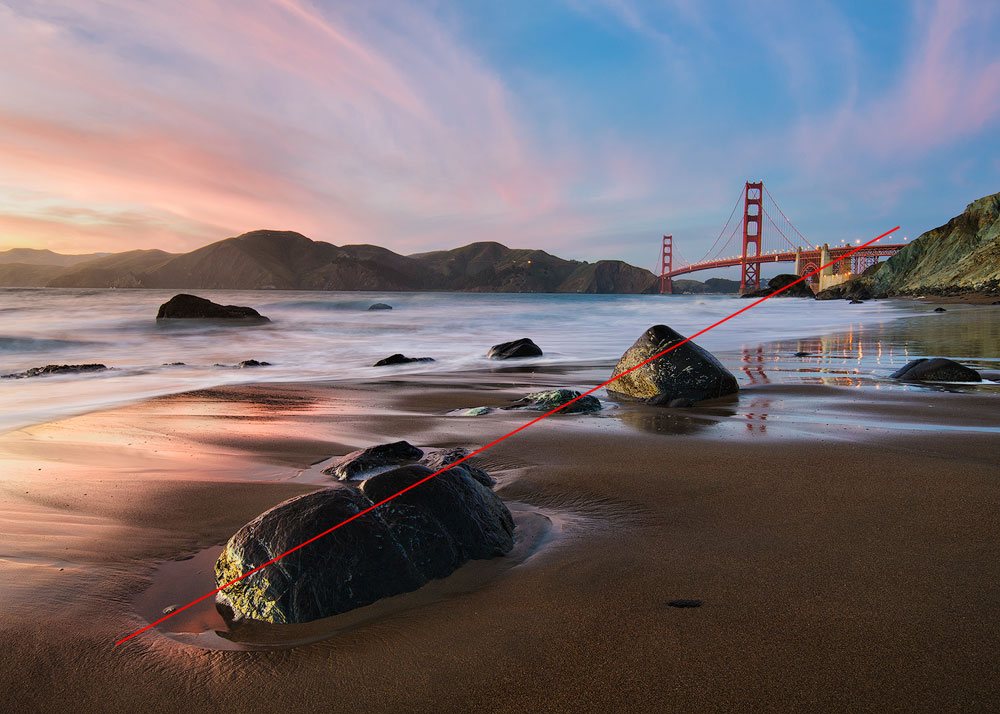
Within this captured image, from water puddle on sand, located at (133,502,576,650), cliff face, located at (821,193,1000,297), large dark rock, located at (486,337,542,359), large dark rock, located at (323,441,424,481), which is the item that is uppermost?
cliff face, located at (821,193,1000,297)

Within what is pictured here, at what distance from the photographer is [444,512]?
2223mm

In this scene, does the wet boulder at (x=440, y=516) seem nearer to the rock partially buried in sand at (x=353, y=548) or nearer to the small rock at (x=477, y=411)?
the rock partially buried in sand at (x=353, y=548)

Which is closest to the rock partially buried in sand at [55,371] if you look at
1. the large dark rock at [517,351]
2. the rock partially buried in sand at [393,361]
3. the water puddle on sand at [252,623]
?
the rock partially buried in sand at [393,361]

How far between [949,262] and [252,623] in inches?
2326

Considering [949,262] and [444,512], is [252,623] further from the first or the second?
[949,262]

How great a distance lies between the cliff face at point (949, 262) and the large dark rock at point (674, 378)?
40428mm

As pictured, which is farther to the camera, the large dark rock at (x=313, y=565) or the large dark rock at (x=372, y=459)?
the large dark rock at (x=372, y=459)

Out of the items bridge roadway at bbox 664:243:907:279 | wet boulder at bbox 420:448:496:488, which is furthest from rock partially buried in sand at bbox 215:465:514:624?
bridge roadway at bbox 664:243:907:279

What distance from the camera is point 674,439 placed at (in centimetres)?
402

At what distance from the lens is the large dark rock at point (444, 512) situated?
2.13 m

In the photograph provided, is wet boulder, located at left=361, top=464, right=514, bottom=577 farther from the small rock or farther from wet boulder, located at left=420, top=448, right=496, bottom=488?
the small rock

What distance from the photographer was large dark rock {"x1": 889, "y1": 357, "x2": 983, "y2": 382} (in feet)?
20.4

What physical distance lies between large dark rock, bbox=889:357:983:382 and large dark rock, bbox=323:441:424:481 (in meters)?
5.51

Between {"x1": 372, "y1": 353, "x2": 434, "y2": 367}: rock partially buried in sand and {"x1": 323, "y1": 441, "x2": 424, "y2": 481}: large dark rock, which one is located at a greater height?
{"x1": 372, "y1": 353, "x2": 434, "y2": 367}: rock partially buried in sand
